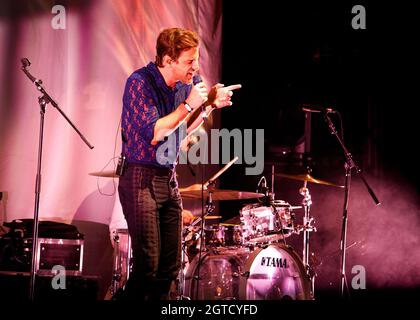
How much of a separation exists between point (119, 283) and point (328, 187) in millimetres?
2902

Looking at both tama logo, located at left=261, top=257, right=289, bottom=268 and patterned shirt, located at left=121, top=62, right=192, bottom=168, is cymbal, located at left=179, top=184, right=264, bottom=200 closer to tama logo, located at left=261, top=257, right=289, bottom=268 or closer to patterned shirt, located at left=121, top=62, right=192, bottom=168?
tama logo, located at left=261, top=257, right=289, bottom=268

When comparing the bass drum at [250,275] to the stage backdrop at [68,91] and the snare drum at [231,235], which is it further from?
the stage backdrop at [68,91]

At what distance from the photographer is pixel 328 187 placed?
6.80 metres

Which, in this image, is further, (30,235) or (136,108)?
(30,235)

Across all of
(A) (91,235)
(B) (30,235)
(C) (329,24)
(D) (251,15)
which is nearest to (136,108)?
(B) (30,235)

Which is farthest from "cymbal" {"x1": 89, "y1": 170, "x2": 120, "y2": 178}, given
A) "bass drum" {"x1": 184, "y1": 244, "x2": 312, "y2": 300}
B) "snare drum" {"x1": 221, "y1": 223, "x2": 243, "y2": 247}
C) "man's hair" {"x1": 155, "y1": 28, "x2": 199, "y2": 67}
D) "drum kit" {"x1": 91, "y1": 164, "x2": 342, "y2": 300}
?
"man's hair" {"x1": 155, "y1": 28, "x2": 199, "y2": 67}

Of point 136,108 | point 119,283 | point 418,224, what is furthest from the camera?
point 418,224

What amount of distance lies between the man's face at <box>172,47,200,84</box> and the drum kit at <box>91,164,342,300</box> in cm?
168

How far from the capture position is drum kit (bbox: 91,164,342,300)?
4.97 m

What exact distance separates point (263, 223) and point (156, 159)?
226 cm

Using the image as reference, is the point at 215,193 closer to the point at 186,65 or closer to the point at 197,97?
the point at 186,65

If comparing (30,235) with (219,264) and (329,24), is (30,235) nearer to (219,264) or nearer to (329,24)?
(219,264)

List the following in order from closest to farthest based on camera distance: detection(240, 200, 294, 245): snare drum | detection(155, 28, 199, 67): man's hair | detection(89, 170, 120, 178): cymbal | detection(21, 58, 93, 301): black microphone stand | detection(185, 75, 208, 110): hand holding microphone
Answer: detection(185, 75, 208, 110): hand holding microphone < detection(155, 28, 199, 67): man's hair < detection(21, 58, 93, 301): black microphone stand < detection(89, 170, 120, 178): cymbal < detection(240, 200, 294, 245): snare drum

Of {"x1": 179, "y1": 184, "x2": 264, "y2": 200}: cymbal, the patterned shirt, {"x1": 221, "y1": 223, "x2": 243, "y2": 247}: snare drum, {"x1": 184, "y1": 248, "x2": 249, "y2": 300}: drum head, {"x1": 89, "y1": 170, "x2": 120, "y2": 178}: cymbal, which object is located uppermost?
the patterned shirt
